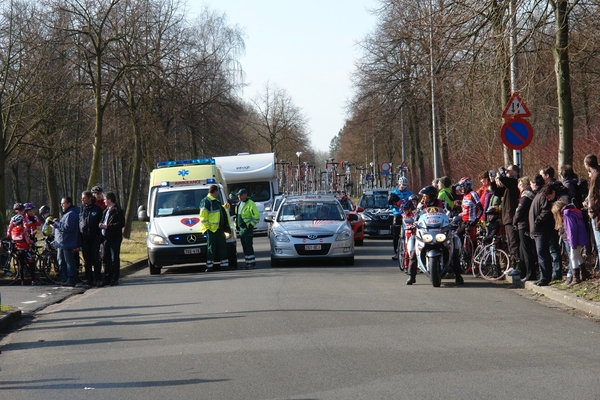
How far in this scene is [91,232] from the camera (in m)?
17.5

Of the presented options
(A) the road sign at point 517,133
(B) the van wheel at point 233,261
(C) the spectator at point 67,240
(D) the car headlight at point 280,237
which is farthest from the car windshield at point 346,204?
(A) the road sign at point 517,133

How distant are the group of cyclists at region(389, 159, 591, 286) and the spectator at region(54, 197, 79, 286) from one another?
253 inches

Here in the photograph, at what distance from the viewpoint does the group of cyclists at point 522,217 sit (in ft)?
43.2

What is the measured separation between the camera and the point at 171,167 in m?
22.7

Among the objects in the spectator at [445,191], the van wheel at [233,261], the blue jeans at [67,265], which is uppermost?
the spectator at [445,191]

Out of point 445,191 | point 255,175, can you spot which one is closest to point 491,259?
point 445,191

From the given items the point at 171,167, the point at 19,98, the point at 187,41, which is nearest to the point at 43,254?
the point at 171,167

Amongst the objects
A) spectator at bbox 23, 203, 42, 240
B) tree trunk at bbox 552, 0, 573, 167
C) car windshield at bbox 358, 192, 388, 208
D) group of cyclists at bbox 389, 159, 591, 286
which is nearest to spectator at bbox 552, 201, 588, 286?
group of cyclists at bbox 389, 159, 591, 286

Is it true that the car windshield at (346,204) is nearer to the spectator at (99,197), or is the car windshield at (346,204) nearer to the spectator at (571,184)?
the spectator at (99,197)

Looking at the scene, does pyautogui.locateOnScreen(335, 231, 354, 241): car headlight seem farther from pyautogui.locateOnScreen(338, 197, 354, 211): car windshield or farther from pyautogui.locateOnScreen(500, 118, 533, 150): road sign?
pyautogui.locateOnScreen(338, 197, 354, 211): car windshield

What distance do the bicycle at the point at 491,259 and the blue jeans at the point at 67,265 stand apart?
7.75 m

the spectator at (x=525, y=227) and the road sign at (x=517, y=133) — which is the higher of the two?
the road sign at (x=517, y=133)

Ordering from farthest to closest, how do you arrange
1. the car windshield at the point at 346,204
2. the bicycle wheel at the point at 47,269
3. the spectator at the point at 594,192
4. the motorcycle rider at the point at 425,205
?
1. the car windshield at the point at 346,204
2. the bicycle wheel at the point at 47,269
3. the motorcycle rider at the point at 425,205
4. the spectator at the point at 594,192

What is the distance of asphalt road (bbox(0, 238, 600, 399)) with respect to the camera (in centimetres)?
711
